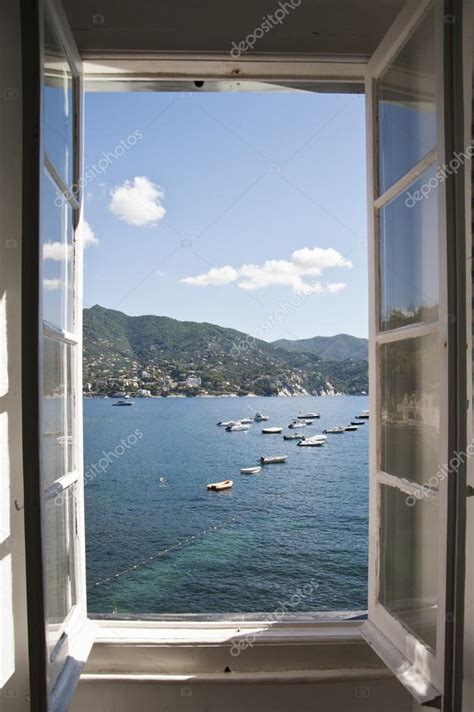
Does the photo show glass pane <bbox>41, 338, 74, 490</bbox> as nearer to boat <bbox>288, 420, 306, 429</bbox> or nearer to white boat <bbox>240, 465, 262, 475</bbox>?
white boat <bbox>240, 465, 262, 475</bbox>

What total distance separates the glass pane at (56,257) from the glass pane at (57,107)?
76 millimetres

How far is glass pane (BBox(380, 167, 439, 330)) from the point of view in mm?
1147

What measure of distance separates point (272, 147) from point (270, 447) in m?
18.6

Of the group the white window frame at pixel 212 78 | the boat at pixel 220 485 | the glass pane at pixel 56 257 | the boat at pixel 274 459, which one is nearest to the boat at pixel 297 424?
the boat at pixel 274 459

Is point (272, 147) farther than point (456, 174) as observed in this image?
Yes

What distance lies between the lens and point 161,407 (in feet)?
107

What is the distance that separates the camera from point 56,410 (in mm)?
1188

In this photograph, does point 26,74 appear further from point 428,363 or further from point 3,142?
point 428,363

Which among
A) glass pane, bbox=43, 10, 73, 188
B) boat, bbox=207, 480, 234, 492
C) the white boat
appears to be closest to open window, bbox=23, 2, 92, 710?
glass pane, bbox=43, 10, 73, 188

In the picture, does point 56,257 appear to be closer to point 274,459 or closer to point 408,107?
point 408,107

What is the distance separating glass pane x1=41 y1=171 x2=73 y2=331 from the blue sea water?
50.7 feet

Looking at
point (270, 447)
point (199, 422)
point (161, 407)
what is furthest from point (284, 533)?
point (161, 407)

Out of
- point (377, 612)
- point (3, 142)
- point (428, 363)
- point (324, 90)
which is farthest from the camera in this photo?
point (324, 90)

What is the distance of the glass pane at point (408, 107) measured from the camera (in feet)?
3.76
